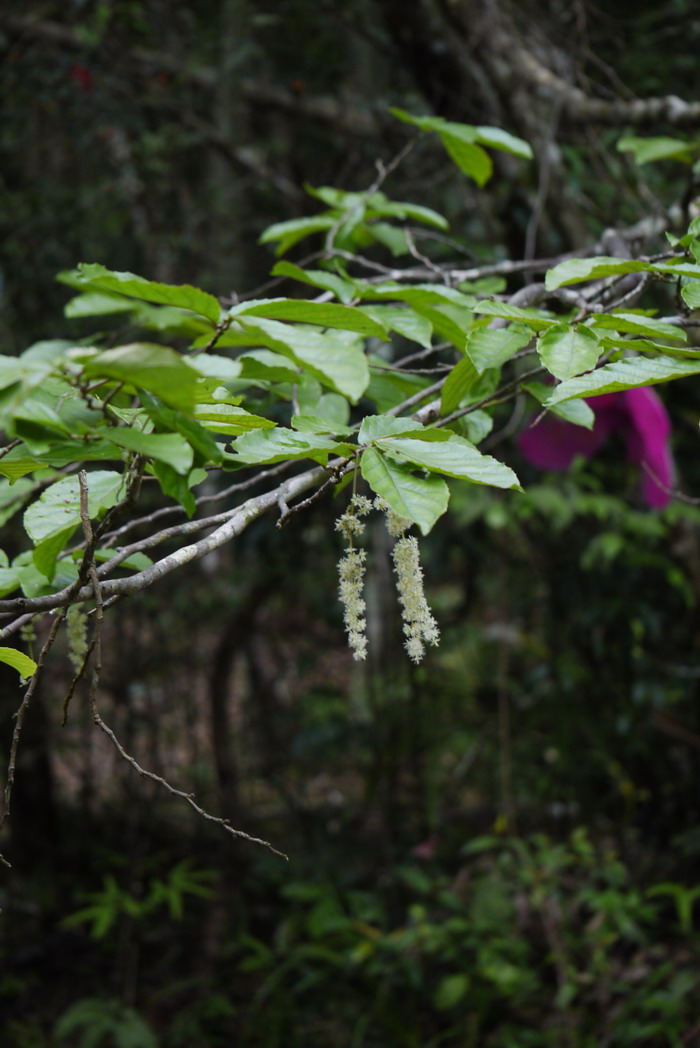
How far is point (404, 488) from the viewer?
0.66 metres

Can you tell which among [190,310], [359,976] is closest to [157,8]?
[190,310]

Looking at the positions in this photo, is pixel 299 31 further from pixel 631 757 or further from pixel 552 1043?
pixel 552 1043

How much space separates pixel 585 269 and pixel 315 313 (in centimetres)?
26

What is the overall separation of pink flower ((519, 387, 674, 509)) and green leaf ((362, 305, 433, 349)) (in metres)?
0.53

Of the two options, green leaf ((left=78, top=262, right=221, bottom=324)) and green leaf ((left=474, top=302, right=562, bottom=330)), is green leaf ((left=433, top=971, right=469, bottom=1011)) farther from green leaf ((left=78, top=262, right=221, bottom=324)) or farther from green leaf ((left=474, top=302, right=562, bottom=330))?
green leaf ((left=78, top=262, right=221, bottom=324))

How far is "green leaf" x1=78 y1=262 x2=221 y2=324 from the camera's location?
2.06 feet

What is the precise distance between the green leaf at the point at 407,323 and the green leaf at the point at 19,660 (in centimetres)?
49

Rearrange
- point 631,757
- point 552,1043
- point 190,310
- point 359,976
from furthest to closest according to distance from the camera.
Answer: point 631,757 < point 359,976 < point 552,1043 < point 190,310

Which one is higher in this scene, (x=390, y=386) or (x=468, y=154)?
(x=468, y=154)

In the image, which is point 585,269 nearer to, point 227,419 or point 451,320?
point 451,320

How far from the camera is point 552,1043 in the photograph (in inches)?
94.7

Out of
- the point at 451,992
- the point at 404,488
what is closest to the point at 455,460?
the point at 404,488

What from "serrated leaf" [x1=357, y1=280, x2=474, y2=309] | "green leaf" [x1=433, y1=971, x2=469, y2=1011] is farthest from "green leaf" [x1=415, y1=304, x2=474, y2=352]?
Result: "green leaf" [x1=433, y1=971, x2=469, y2=1011]

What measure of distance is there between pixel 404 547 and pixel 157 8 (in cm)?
308
